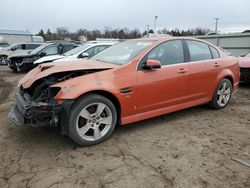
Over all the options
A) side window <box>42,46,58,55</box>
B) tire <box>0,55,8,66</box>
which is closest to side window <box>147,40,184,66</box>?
side window <box>42,46,58,55</box>

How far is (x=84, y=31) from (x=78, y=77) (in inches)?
2781

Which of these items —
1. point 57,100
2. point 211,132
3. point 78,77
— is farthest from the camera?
point 211,132

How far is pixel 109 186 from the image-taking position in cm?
266

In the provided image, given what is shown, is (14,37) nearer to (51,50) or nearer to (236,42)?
(51,50)

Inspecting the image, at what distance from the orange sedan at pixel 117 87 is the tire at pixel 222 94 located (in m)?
0.20

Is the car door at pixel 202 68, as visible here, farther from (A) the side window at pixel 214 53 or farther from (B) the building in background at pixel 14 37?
(B) the building in background at pixel 14 37

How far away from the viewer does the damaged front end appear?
3314 millimetres

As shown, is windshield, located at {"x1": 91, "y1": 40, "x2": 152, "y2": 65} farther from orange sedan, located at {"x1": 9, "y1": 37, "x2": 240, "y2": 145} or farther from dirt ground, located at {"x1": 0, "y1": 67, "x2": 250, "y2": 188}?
dirt ground, located at {"x1": 0, "y1": 67, "x2": 250, "y2": 188}

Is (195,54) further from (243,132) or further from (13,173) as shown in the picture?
(13,173)

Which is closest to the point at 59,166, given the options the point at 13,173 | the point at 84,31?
the point at 13,173

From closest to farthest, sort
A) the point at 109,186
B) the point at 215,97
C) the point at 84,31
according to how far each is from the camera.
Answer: the point at 109,186 < the point at 215,97 < the point at 84,31

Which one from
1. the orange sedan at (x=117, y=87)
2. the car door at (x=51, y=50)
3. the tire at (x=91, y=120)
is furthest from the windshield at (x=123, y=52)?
the car door at (x=51, y=50)

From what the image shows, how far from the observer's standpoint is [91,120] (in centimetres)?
360

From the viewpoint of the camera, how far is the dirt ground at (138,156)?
278 centimetres
